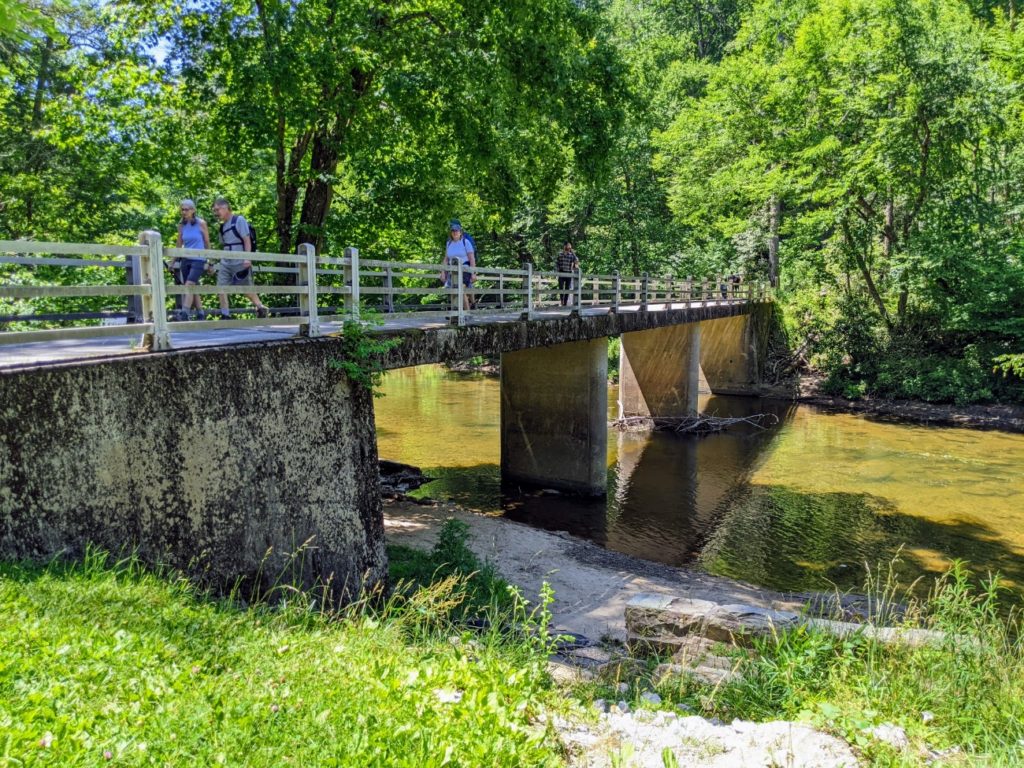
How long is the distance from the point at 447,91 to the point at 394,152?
6.83ft

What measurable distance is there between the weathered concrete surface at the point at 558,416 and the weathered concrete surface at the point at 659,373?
739 centimetres

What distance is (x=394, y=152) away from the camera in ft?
45.7

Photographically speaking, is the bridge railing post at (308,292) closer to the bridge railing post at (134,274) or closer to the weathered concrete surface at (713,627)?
the bridge railing post at (134,274)

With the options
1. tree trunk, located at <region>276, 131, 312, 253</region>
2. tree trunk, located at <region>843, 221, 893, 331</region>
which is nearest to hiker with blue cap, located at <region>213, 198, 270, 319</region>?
tree trunk, located at <region>276, 131, 312, 253</region>

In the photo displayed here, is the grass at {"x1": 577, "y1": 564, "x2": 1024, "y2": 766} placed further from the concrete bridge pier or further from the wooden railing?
the concrete bridge pier

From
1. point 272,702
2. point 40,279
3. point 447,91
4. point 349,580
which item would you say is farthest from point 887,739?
point 40,279

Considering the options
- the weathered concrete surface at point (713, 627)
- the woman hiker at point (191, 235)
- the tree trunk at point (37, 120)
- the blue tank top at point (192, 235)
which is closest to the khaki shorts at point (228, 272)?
the woman hiker at point (191, 235)

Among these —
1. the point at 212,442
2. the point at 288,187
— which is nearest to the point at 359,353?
the point at 212,442

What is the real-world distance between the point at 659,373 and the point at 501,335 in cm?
1331

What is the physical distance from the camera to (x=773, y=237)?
33344 mm

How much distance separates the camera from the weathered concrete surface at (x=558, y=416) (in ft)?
51.1

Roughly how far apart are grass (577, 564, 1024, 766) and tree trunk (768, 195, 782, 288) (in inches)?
1137

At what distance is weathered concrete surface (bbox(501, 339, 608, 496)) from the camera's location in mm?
15586

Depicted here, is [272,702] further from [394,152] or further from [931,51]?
[931,51]
